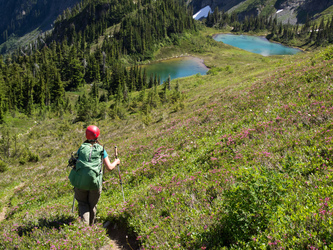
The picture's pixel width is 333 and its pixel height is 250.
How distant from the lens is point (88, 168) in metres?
6.76

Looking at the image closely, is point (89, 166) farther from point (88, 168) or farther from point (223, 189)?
point (223, 189)

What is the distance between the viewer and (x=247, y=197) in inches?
199

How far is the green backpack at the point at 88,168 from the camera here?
6742 mm

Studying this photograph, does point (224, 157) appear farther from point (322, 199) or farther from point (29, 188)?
point (29, 188)

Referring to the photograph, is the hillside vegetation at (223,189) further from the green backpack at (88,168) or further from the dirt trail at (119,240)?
the green backpack at (88,168)

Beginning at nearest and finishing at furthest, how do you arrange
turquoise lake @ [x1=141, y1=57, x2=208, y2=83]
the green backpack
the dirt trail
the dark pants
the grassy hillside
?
the grassy hillside < the green backpack < the dirt trail < the dark pants < turquoise lake @ [x1=141, y1=57, x2=208, y2=83]

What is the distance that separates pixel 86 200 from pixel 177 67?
16195 centimetres

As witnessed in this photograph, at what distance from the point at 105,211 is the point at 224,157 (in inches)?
200

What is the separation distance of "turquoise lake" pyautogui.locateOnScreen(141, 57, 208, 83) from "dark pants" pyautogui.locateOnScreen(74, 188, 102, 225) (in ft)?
431

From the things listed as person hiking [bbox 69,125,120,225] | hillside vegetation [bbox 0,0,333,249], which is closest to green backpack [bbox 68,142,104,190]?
person hiking [bbox 69,125,120,225]

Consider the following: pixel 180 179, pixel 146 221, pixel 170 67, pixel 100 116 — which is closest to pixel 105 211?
pixel 146 221

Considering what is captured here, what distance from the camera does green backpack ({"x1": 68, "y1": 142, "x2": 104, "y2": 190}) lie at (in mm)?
6742

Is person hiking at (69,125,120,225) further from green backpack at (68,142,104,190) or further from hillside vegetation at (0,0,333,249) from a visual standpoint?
hillside vegetation at (0,0,333,249)

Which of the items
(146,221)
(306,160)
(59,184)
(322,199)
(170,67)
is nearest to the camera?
(322,199)
